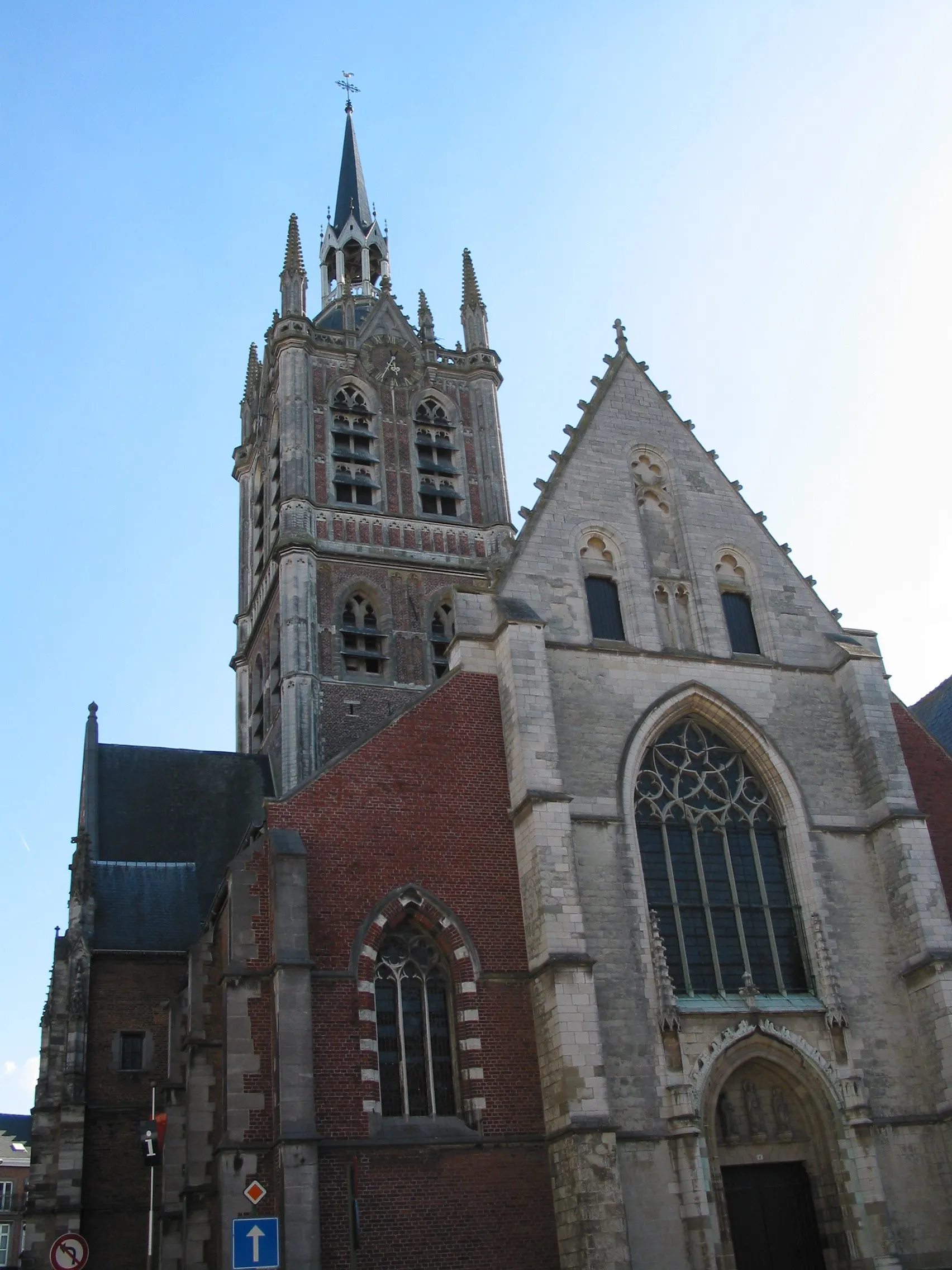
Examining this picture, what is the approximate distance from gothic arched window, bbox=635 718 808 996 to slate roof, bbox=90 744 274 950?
9920 mm

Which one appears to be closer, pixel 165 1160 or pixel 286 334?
pixel 165 1160

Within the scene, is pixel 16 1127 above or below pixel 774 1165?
above

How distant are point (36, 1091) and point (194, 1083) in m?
5.99

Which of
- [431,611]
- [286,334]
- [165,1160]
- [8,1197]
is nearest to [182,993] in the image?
[165,1160]

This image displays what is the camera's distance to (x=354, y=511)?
33750 millimetres

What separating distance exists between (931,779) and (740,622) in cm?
409

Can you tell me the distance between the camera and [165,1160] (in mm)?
18812

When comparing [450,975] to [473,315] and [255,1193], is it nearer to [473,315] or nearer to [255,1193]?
[255,1193]

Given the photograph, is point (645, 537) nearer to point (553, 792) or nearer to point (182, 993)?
point (553, 792)

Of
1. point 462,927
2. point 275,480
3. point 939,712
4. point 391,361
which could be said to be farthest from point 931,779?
point 391,361

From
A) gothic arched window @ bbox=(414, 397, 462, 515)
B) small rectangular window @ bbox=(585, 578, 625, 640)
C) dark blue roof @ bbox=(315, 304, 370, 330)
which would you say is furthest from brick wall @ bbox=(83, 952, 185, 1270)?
dark blue roof @ bbox=(315, 304, 370, 330)

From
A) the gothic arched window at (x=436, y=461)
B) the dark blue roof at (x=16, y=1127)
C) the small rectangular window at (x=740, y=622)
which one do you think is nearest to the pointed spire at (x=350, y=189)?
the gothic arched window at (x=436, y=461)

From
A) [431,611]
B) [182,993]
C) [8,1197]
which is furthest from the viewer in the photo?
[8,1197]

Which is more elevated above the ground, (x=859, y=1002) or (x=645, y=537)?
(x=645, y=537)
